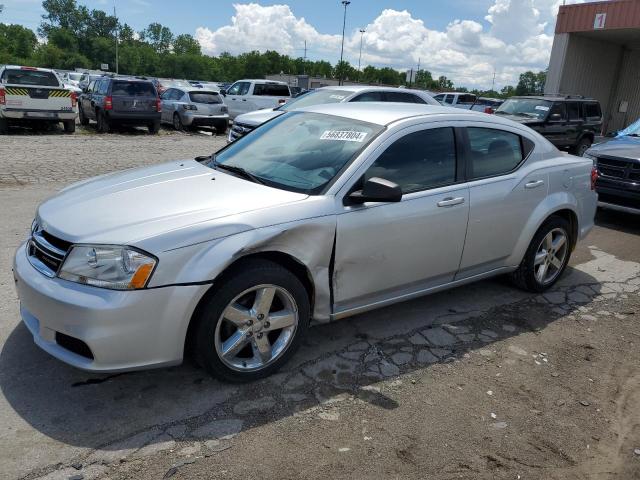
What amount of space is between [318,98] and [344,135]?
7277 millimetres

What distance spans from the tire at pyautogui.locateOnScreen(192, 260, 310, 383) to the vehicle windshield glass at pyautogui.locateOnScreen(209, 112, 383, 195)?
0.66m

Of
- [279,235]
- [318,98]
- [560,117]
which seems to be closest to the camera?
[279,235]

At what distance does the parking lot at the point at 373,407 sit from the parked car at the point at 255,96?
14788 mm

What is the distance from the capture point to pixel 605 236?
734 centimetres

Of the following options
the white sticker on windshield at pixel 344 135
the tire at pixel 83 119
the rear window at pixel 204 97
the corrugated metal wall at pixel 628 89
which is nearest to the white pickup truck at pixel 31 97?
the tire at pixel 83 119

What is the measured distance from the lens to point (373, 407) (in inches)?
124

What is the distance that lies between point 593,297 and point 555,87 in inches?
717

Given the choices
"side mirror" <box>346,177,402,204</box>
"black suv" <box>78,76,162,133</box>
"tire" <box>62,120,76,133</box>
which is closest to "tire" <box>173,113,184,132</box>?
"black suv" <box>78,76,162,133</box>

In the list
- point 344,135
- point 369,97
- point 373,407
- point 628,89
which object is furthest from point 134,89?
point 628,89

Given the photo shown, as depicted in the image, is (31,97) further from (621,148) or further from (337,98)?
(621,148)

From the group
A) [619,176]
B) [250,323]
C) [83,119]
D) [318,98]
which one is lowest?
[83,119]

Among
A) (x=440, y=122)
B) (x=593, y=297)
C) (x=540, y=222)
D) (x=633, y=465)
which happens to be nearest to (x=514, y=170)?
Answer: (x=540, y=222)

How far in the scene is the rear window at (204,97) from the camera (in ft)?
58.9

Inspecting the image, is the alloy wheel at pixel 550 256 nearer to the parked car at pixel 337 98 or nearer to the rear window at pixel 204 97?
the parked car at pixel 337 98
